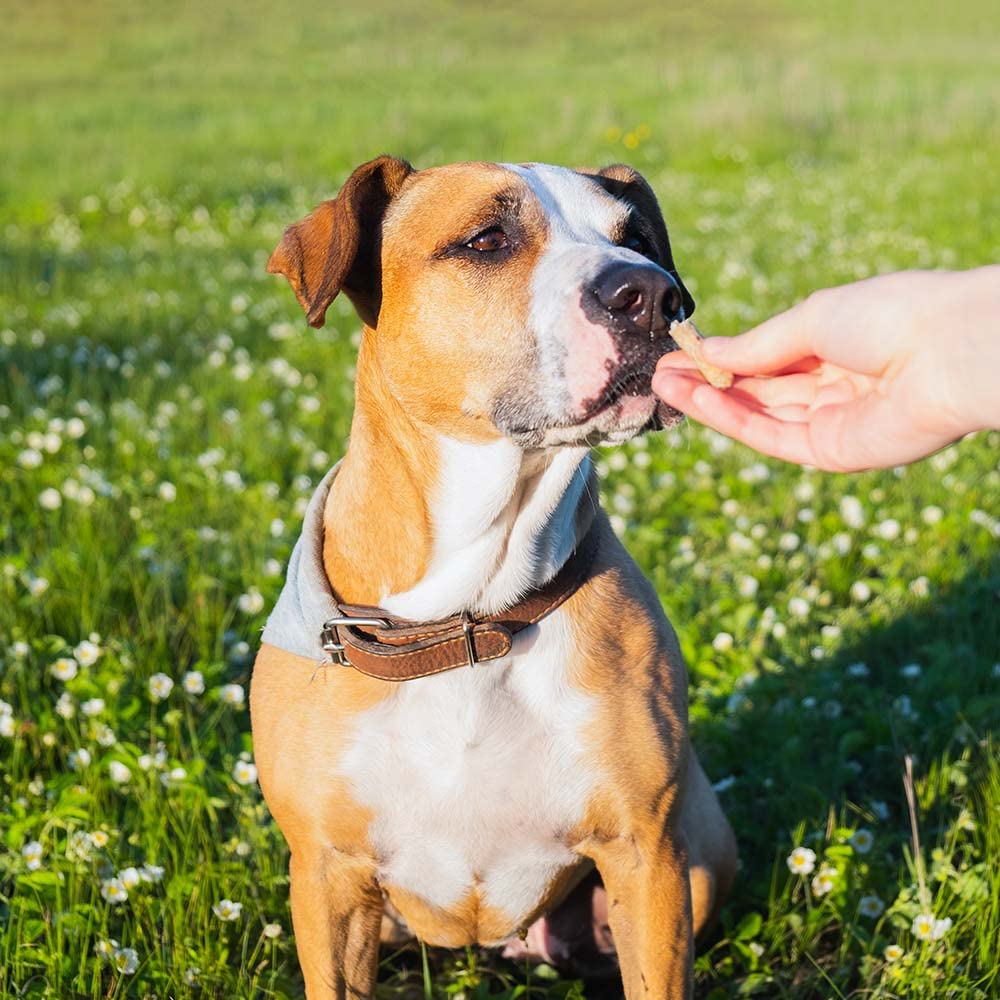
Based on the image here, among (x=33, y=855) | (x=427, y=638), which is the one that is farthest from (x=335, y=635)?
(x=33, y=855)

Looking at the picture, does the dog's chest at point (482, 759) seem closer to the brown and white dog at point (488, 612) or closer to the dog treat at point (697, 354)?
the brown and white dog at point (488, 612)

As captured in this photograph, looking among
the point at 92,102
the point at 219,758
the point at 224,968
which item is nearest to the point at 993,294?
the point at 224,968

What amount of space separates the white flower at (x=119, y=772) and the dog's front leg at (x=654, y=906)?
1547mm

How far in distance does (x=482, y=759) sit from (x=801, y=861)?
3.61ft

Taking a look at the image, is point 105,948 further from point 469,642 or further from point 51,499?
point 51,499

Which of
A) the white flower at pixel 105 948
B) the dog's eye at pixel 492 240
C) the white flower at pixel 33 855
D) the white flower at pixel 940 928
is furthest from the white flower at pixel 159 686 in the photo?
Answer: the white flower at pixel 940 928

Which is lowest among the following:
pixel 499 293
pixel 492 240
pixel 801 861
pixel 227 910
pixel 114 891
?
pixel 801 861

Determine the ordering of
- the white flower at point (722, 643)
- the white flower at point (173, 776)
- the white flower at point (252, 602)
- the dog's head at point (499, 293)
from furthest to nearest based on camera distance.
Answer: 1. the white flower at point (252, 602)
2. the white flower at point (722, 643)
3. the white flower at point (173, 776)
4. the dog's head at point (499, 293)

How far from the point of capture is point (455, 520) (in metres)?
3.09

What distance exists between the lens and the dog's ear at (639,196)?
3.59 meters

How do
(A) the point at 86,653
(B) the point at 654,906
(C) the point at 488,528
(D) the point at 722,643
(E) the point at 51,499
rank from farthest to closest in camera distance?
(E) the point at 51,499 → (D) the point at 722,643 → (A) the point at 86,653 → (C) the point at 488,528 → (B) the point at 654,906

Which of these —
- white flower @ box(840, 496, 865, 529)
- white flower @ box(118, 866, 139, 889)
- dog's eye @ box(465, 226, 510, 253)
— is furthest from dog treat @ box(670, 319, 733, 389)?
white flower @ box(840, 496, 865, 529)

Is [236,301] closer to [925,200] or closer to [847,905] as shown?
[847,905]

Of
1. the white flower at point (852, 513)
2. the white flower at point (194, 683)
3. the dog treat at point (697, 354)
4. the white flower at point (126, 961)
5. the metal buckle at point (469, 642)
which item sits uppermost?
the dog treat at point (697, 354)
